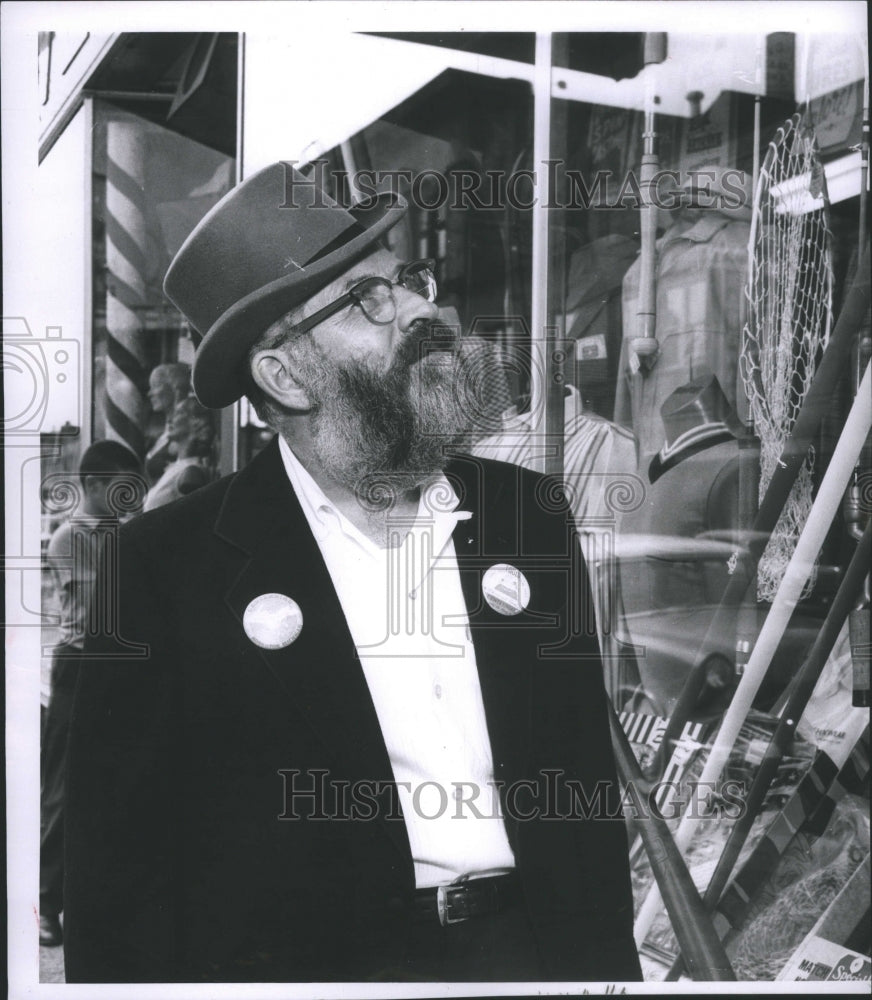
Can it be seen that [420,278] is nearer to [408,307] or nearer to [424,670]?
[408,307]

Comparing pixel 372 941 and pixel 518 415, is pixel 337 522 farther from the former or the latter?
pixel 372 941

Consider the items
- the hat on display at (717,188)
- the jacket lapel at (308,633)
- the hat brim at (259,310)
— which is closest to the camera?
the hat brim at (259,310)

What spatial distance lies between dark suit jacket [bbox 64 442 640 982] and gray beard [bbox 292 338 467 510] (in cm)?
12

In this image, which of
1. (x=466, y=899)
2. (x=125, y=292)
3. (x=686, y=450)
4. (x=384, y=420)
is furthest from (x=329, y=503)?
(x=466, y=899)

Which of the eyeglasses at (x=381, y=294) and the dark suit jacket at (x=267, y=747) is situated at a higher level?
the eyeglasses at (x=381, y=294)

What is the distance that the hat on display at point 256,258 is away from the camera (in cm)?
237

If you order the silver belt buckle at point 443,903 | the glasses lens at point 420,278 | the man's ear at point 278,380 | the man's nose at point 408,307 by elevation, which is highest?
the glasses lens at point 420,278

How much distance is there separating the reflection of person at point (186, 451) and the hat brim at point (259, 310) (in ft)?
0.16

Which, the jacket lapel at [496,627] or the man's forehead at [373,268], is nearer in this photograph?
the man's forehead at [373,268]

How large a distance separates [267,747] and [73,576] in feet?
2.24

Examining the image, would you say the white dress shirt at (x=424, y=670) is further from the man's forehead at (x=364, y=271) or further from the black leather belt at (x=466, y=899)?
the man's forehead at (x=364, y=271)

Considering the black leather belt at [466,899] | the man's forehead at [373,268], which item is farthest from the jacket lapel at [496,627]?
the man's forehead at [373,268]

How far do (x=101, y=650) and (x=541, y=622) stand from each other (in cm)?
116

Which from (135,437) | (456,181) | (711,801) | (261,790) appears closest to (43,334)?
(135,437)
